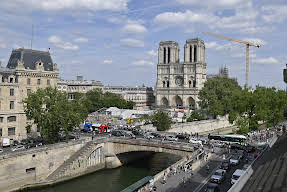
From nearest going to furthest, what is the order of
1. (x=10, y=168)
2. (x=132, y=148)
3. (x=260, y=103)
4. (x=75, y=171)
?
(x=10, y=168)
(x=75, y=171)
(x=132, y=148)
(x=260, y=103)

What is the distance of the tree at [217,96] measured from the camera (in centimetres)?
9175

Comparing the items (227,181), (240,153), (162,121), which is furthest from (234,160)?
(162,121)

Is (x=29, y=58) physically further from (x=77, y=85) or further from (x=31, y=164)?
(x=77, y=85)

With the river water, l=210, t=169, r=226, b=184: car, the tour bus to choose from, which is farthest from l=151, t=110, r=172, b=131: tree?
l=210, t=169, r=226, b=184: car

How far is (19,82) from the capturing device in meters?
54.8

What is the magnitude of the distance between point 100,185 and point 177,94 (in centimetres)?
9949

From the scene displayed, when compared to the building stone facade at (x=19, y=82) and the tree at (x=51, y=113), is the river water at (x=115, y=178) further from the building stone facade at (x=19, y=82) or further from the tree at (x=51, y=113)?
the building stone facade at (x=19, y=82)

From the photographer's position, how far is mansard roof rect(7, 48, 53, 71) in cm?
5797

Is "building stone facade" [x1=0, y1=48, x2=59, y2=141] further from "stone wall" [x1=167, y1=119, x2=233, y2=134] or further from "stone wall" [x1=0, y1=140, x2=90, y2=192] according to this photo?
"stone wall" [x1=167, y1=119, x2=233, y2=134]

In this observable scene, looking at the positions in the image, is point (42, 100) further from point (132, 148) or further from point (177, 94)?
point (177, 94)

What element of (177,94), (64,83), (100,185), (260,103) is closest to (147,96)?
(177,94)

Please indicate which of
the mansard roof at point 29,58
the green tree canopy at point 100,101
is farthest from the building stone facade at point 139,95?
the mansard roof at point 29,58

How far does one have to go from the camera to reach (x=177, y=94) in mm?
137125

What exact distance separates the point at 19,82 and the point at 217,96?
2633 inches
